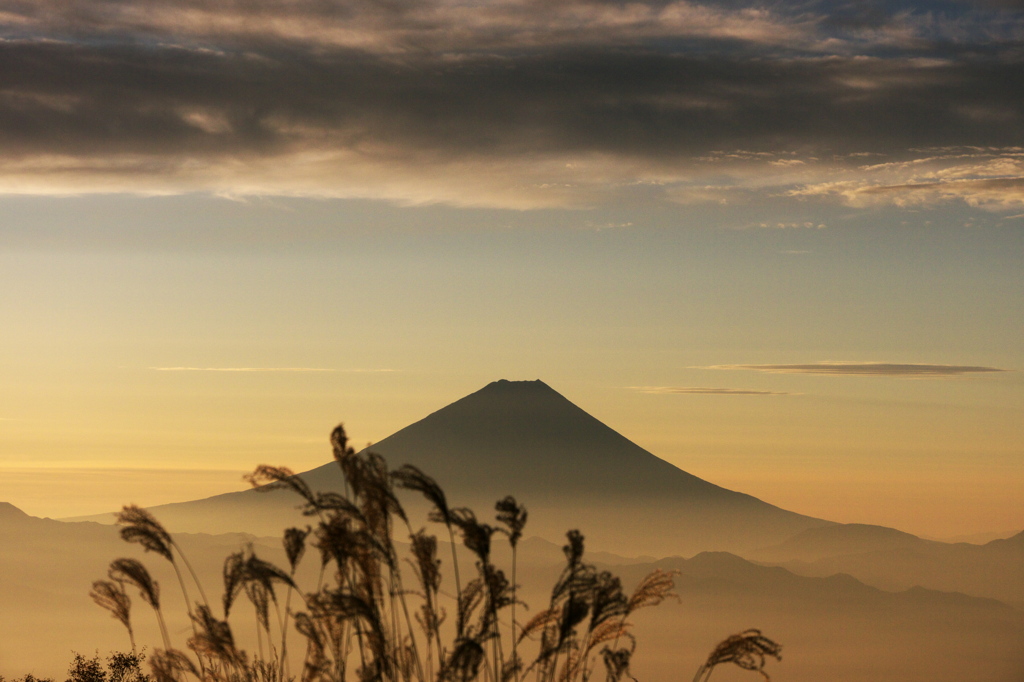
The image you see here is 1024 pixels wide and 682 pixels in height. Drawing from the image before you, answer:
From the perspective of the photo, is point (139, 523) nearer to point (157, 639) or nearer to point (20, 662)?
point (20, 662)

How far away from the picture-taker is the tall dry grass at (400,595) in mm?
5641

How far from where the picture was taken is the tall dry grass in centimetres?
564

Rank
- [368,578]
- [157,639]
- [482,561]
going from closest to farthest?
1. [482,561]
2. [368,578]
3. [157,639]

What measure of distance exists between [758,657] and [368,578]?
2361 millimetres

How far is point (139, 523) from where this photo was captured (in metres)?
6.39

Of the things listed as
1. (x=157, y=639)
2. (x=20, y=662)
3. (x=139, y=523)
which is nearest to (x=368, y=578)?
(x=139, y=523)

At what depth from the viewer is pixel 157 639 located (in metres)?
182

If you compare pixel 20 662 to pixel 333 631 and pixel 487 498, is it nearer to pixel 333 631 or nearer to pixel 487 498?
pixel 487 498

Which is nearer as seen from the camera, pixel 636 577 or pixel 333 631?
pixel 333 631

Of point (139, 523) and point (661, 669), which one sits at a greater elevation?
point (139, 523)

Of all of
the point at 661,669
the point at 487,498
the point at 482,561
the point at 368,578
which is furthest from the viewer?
the point at 487,498

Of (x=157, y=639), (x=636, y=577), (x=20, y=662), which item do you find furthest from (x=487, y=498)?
(x=20, y=662)

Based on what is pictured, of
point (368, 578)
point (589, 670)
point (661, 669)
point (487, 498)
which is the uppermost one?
point (487, 498)

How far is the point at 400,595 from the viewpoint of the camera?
598cm
